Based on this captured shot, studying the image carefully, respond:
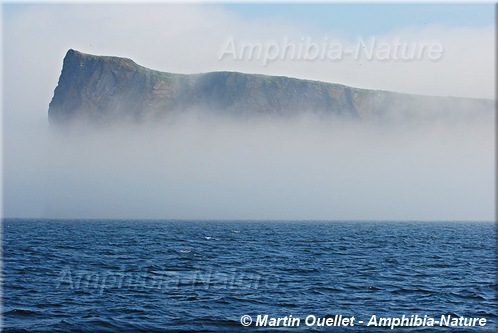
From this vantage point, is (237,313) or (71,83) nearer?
(237,313)

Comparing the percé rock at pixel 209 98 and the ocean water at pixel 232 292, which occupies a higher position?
the percé rock at pixel 209 98

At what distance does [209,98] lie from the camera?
18688cm

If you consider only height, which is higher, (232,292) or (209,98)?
(209,98)

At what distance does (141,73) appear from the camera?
19562 cm

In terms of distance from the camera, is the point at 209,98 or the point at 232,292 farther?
the point at 209,98

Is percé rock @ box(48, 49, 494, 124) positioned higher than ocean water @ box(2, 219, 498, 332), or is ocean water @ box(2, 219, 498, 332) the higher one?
percé rock @ box(48, 49, 494, 124)

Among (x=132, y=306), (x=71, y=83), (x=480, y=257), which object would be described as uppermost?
(x=71, y=83)

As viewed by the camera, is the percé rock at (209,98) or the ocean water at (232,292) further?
the percé rock at (209,98)

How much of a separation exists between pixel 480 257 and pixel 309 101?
142 metres

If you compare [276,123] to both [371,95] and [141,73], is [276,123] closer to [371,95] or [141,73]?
[371,95]

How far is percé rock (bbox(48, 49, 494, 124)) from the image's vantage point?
18500 centimetres

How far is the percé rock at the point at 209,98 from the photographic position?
185 m

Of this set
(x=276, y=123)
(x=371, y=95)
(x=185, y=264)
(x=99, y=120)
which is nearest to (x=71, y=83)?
(x=99, y=120)

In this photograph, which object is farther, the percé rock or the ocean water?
the percé rock
